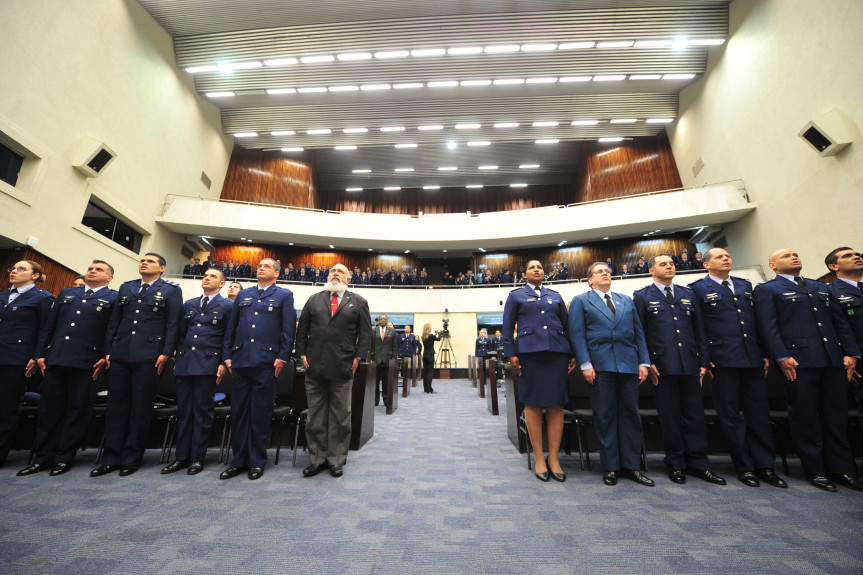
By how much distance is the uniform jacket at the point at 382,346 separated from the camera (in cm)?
543

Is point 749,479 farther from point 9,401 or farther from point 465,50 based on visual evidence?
point 465,50

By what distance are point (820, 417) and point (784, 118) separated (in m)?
10.0

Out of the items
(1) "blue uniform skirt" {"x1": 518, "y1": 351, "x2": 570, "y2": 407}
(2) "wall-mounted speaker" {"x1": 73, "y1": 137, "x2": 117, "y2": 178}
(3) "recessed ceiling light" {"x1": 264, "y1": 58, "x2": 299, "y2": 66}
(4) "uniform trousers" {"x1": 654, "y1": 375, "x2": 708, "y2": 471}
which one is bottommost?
(4) "uniform trousers" {"x1": 654, "y1": 375, "x2": 708, "y2": 471}

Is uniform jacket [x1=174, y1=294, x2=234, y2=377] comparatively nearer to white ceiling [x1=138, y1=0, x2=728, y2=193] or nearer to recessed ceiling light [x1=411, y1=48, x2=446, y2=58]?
white ceiling [x1=138, y1=0, x2=728, y2=193]

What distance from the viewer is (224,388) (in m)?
3.37

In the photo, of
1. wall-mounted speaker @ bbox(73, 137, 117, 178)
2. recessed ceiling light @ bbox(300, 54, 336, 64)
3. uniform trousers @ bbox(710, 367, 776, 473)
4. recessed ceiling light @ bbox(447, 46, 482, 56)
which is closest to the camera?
uniform trousers @ bbox(710, 367, 776, 473)

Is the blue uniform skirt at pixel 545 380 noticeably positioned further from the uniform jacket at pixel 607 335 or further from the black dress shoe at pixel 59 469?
the black dress shoe at pixel 59 469

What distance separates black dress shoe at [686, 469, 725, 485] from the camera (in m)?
2.37

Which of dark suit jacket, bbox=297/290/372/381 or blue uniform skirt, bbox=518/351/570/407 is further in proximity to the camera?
dark suit jacket, bbox=297/290/372/381

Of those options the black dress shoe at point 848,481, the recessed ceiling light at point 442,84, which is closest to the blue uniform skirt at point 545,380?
the black dress shoe at point 848,481

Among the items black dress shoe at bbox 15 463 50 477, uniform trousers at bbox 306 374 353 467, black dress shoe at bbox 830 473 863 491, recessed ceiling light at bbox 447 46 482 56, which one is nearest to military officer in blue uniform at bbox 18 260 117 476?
black dress shoe at bbox 15 463 50 477

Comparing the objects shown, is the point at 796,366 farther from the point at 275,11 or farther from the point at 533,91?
the point at 275,11

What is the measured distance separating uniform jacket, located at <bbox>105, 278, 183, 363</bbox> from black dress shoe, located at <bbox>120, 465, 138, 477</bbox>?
0.77m

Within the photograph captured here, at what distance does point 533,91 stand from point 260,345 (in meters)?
13.2
